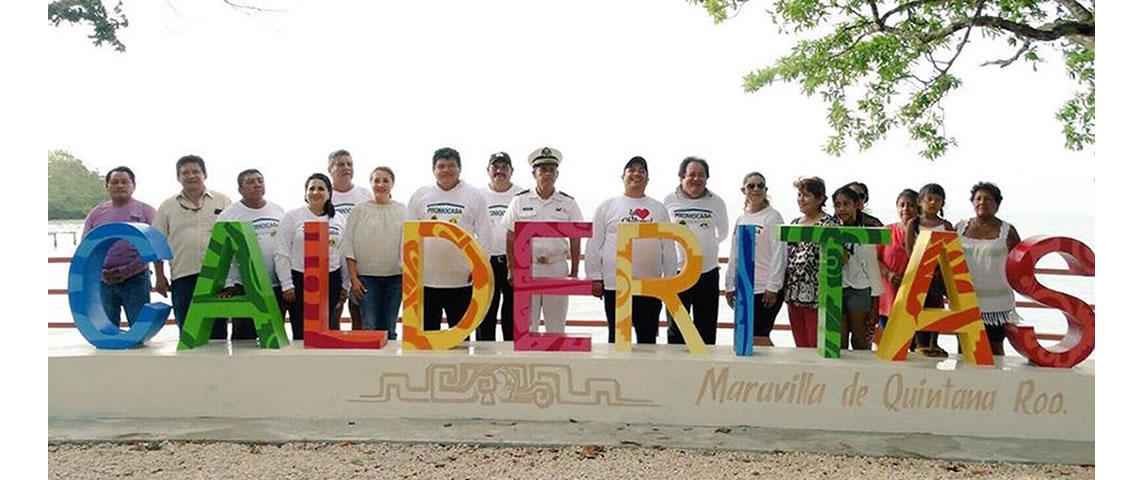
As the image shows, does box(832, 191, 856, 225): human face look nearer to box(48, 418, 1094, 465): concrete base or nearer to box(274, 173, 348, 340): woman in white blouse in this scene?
box(48, 418, 1094, 465): concrete base

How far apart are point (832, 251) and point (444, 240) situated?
209 cm

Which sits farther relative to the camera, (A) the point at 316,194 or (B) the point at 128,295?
(B) the point at 128,295

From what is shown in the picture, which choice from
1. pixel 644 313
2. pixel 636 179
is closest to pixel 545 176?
pixel 636 179

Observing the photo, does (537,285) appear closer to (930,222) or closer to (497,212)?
(497,212)

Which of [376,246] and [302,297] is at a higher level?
[376,246]

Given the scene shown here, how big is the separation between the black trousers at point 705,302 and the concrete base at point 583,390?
33cm

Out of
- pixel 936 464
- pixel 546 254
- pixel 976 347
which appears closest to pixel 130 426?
pixel 546 254

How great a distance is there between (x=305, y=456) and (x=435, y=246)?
1416 millimetres

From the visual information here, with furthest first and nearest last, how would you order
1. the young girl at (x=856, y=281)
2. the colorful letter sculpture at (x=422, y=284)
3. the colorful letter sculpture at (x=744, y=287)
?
the young girl at (x=856, y=281) → the colorful letter sculpture at (x=422, y=284) → the colorful letter sculpture at (x=744, y=287)

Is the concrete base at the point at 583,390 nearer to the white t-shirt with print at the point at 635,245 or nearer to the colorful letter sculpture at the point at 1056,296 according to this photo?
the colorful letter sculpture at the point at 1056,296

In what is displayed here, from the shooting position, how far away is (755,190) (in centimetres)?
497

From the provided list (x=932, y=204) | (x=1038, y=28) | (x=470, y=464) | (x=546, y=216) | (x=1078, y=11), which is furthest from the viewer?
(x=1038, y=28)

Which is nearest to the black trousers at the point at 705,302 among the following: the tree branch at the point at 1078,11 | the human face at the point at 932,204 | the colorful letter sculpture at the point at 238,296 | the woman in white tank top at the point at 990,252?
the human face at the point at 932,204

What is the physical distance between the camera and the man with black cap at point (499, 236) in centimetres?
502
